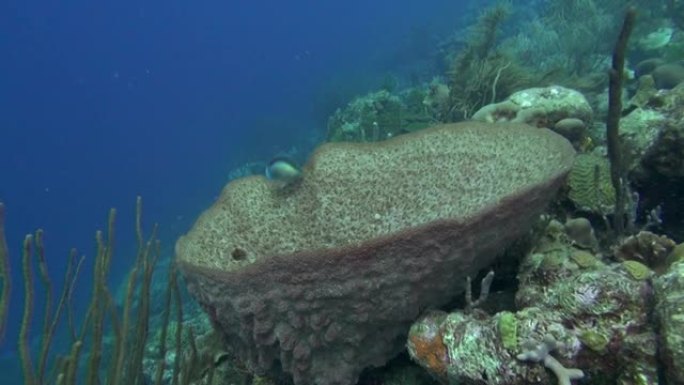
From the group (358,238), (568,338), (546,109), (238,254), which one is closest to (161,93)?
(546,109)

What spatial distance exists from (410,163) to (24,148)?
113 m

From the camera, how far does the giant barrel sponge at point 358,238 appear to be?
268 cm

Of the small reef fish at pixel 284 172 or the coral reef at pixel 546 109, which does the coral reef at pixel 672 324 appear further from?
the coral reef at pixel 546 109

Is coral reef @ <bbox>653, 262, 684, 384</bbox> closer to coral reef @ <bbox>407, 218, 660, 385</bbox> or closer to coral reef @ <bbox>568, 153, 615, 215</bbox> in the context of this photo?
coral reef @ <bbox>407, 218, 660, 385</bbox>

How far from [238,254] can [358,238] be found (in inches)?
34.4

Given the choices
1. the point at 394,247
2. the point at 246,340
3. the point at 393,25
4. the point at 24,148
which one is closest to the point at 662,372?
the point at 394,247

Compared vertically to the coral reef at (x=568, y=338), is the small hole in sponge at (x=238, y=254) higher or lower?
higher

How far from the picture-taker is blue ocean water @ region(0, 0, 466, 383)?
1262 inches

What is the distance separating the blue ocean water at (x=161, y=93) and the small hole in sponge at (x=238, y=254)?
55.0ft

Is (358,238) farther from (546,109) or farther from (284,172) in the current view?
(546,109)

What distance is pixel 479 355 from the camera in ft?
7.93

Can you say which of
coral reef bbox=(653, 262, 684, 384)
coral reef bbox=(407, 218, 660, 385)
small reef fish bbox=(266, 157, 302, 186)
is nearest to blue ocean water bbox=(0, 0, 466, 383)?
small reef fish bbox=(266, 157, 302, 186)

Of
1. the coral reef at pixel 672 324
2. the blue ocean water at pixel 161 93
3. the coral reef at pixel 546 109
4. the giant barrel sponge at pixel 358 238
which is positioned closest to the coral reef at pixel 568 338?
the coral reef at pixel 672 324

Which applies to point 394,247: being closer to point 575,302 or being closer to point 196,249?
point 575,302
